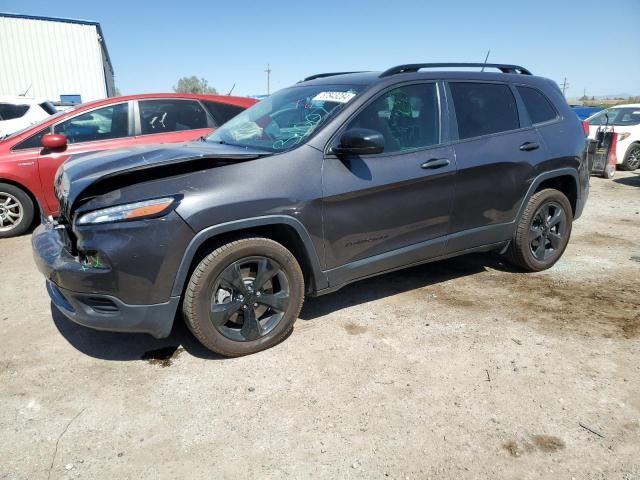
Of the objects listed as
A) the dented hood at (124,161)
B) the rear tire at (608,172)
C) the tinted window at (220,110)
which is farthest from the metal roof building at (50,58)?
the dented hood at (124,161)

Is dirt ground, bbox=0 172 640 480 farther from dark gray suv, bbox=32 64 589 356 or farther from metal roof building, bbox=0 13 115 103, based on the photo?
metal roof building, bbox=0 13 115 103

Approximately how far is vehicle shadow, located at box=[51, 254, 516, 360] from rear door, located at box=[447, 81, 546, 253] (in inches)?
26.6

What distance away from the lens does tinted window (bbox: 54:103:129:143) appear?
5797 millimetres

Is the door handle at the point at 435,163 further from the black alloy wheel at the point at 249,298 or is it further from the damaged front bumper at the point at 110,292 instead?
the damaged front bumper at the point at 110,292

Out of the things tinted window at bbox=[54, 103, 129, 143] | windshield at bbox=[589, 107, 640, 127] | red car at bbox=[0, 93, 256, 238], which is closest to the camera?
red car at bbox=[0, 93, 256, 238]

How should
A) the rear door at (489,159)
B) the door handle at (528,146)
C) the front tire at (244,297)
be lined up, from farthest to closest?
the door handle at (528,146) → the rear door at (489,159) → the front tire at (244,297)

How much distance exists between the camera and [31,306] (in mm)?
3816

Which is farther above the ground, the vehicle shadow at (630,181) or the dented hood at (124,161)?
the dented hood at (124,161)

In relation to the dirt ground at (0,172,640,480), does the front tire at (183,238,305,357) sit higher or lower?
higher

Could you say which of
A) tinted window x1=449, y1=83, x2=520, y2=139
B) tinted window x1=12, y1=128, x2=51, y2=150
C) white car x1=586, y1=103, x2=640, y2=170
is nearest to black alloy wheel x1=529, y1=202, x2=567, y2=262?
tinted window x1=449, y1=83, x2=520, y2=139

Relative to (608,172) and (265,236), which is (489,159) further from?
(608,172)

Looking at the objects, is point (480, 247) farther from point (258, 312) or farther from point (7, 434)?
point (7, 434)

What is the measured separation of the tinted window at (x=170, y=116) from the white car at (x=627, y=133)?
31.4 ft

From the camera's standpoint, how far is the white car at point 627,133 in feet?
37.2
